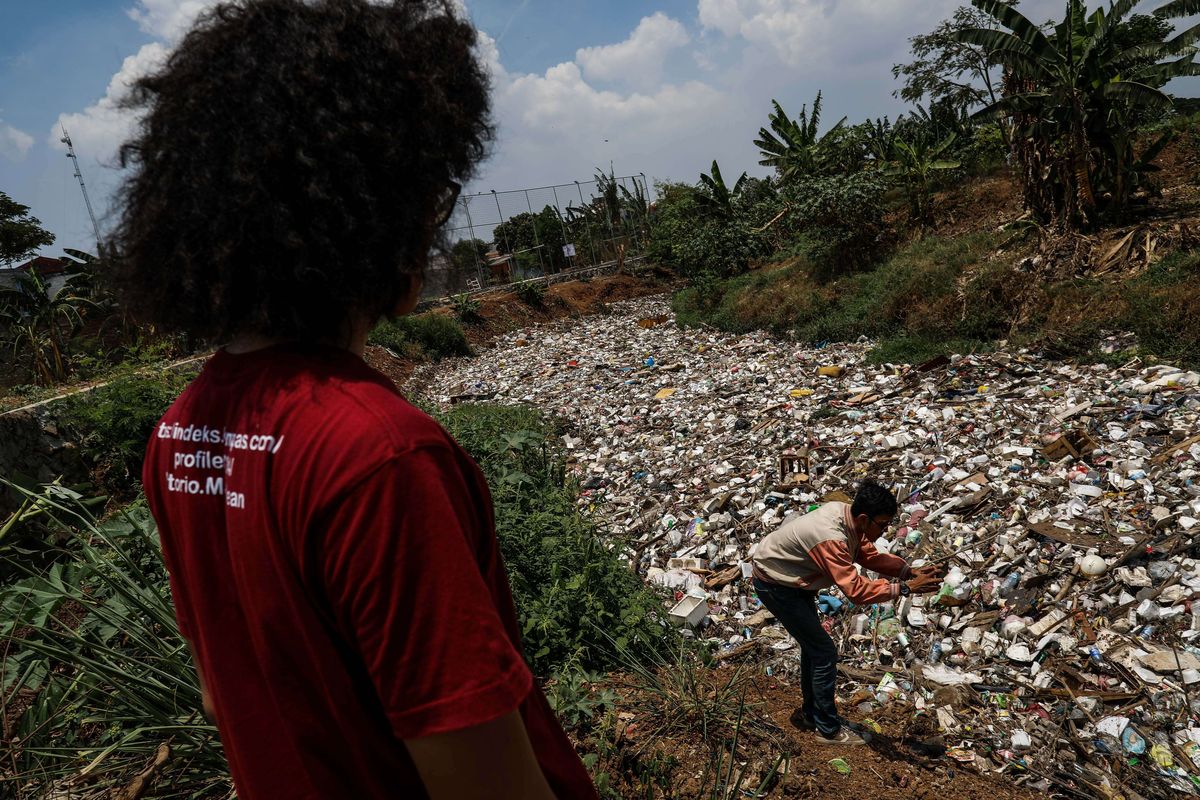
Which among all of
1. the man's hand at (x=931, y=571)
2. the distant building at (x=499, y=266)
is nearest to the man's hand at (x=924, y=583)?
the man's hand at (x=931, y=571)

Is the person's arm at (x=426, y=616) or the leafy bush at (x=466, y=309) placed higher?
the leafy bush at (x=466, y=309)

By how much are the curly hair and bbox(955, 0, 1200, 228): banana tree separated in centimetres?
1039

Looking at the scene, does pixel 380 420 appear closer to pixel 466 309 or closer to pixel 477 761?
pixel 477 761

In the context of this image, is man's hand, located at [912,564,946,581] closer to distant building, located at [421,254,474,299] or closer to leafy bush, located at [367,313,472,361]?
distant building, located at [421,254,474,299]

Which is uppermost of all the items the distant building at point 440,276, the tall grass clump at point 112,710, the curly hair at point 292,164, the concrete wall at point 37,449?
the curly hair at point 292,164

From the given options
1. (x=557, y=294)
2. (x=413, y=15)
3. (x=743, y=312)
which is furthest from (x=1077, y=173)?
(x=557, y=294)

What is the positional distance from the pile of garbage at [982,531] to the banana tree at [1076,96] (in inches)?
153

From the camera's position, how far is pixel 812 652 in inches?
130

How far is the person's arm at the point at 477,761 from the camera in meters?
0.67

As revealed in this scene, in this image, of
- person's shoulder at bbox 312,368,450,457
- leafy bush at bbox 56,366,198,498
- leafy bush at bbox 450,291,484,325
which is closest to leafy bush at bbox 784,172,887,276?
leafy bush at bbox 450,291,484,325

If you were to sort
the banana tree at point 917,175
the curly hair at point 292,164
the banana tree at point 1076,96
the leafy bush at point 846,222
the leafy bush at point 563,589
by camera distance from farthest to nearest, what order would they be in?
the banana tree at point 917,175 → the leafy bush at point 846,222 → the banana tree at point 1076,96 → the leafy bush at point 563,589 → the curly hair at point 292,164

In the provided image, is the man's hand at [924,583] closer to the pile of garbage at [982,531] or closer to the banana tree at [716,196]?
the pile of garbage at [982,531]

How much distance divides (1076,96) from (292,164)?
427 inches

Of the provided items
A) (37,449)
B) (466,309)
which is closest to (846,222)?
(466,309)
